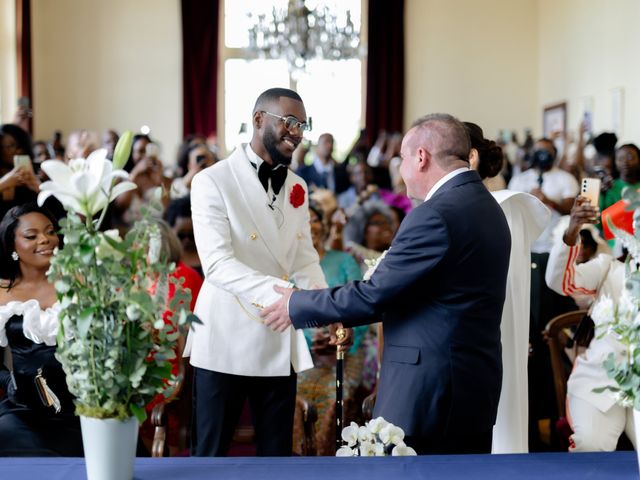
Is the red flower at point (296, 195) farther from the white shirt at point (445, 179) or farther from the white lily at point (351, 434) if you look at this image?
the white lily at point (351, 434)

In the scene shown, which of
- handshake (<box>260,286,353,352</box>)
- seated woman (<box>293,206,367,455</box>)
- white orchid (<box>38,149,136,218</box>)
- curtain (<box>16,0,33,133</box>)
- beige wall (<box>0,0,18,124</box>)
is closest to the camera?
white orchid (<box>38,149,136,218</box>)

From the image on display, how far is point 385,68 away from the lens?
44.3 ft

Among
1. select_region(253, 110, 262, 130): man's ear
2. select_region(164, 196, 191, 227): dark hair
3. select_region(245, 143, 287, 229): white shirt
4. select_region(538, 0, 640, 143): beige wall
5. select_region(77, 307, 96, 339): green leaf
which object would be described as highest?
select_region(538, 0, 640, 143): beige wall

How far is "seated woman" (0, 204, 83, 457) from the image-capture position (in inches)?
126

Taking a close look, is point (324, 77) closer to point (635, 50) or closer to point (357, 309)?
point (635, 50)

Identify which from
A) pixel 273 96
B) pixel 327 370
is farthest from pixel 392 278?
pixel 327 370

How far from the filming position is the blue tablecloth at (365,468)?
2.04 metres

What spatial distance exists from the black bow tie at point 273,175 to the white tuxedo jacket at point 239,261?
0.11ft

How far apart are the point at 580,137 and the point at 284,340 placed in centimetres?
628

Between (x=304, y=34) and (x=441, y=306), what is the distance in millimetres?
8415

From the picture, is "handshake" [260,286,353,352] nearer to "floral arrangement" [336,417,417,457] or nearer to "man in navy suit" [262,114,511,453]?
"man in navy suit" [262,114,511,453]

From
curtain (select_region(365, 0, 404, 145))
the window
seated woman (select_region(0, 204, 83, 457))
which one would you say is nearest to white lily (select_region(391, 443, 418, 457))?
seated woman (select_region(0, 204, 83, 457))

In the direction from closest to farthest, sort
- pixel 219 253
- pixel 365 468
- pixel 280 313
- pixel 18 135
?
pixel 365 468 → pixel 280 313 → pixel 219 253 → pixel 18 135

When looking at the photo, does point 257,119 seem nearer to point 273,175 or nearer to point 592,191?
point 273,175
